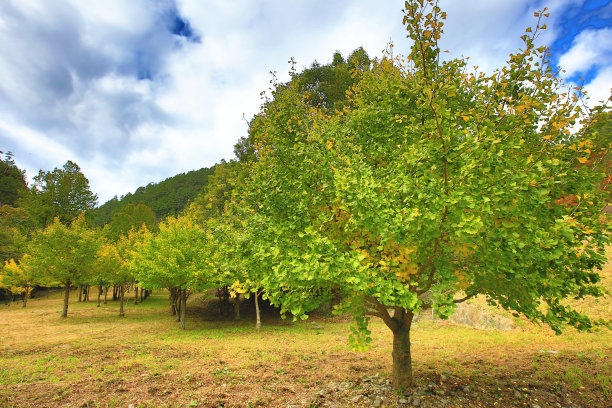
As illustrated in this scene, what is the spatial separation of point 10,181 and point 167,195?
122 feet

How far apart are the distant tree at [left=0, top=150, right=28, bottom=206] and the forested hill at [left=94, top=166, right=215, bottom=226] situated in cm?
1968

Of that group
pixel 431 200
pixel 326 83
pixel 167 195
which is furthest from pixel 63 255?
pixel 167 195

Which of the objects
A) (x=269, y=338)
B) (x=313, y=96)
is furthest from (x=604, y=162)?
A: (x=313, y=96)

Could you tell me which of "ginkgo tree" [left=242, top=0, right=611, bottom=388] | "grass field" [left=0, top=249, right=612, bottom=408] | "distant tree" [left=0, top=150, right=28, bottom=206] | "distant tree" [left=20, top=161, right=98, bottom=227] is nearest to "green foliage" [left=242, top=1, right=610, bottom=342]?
"ginkgo tree" [left=242, top=0, right=611, bottom=388]

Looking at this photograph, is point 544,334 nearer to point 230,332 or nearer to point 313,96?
point 230,332

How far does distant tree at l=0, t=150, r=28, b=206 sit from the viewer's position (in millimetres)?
53406

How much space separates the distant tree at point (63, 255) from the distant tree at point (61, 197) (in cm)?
2056

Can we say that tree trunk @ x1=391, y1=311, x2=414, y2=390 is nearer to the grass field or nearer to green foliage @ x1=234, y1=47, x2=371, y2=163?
the grass field

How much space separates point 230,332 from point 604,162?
63.1 ft

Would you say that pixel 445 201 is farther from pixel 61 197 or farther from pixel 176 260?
pixel 61 197

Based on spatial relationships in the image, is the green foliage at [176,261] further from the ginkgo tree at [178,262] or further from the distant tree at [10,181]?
the distant tree at [10,181]

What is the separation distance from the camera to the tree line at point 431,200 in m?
3.78

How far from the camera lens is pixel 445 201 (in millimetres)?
3537

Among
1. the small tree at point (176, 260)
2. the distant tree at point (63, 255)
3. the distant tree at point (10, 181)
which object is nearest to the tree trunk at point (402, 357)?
the small tree at point (176, 260)
